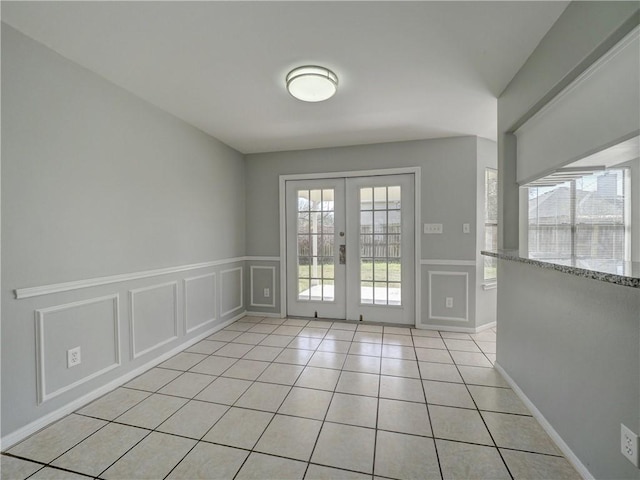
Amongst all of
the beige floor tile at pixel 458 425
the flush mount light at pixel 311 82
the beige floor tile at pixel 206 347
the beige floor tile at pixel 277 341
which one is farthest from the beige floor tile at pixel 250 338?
the flush mount light at pixel 311 82

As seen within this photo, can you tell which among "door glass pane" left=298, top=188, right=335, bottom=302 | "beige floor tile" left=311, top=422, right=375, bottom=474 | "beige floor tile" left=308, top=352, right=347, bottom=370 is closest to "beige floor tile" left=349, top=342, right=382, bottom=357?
"beige floor tile" left=308, top=352, right=347, bottom=370

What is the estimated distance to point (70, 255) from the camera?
1.95 meters

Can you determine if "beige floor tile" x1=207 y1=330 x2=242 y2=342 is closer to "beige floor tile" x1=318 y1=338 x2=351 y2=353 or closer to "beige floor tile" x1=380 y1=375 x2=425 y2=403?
"beige floor tile" x1=318 y1=338 x2=351 y2=353

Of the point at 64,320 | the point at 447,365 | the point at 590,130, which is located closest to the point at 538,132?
the point at 590,130

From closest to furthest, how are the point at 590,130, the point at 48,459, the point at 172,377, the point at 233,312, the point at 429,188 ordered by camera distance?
the point at 590,130, the point at 48,459, the point at 172,377, the point at 429,188, the point at 233,312

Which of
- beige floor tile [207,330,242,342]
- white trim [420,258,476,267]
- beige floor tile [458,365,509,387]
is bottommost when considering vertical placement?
beige floor tile [458,365,509,387]

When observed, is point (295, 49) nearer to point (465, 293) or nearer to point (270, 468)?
point (270, 468)

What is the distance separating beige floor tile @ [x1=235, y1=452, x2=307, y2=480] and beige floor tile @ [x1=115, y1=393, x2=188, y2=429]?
74 centimetres

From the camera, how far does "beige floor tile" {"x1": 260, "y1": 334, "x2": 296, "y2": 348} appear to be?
122 inches

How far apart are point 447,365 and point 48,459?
285cm

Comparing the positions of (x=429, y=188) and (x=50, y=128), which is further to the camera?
(x=429, y=188)

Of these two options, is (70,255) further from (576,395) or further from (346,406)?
(576,395)

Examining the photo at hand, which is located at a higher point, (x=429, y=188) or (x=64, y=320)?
(x=429, y=188)

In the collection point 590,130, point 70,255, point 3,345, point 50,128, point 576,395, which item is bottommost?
point 576,395
